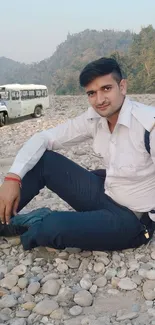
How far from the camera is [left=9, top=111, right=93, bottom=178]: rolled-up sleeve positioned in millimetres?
2762

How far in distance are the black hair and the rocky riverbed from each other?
1.23 meters

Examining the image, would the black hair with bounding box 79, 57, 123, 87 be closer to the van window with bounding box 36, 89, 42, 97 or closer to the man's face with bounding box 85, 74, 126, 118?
the man's face with bounding box 85, 74, 126, 118

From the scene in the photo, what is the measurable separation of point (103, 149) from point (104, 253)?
0.74 metres

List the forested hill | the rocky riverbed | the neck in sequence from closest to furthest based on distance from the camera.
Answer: the rocky riverbed
the neck
the forested hill

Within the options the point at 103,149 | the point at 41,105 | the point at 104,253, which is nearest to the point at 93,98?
the point at 103,149

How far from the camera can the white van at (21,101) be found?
1272 cm

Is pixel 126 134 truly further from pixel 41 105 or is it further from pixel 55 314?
pixel 41 105

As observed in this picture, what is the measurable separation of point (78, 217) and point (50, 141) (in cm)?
61

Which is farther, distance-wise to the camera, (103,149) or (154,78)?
(154,78)

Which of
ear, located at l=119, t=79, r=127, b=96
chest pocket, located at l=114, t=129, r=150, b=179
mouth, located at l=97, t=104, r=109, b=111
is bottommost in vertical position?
chest pocket, located at l=114, t=129, r=150, b=179

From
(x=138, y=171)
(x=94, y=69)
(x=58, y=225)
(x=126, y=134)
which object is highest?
(x=94, y=69)

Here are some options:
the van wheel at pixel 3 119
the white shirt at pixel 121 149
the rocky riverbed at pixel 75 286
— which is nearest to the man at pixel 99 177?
the white shirt at pixel 121 149

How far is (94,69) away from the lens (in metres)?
2.38

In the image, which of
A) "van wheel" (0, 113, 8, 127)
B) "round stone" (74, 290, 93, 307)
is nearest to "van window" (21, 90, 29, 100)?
"van wheel" (0, 113, 8, 127)
